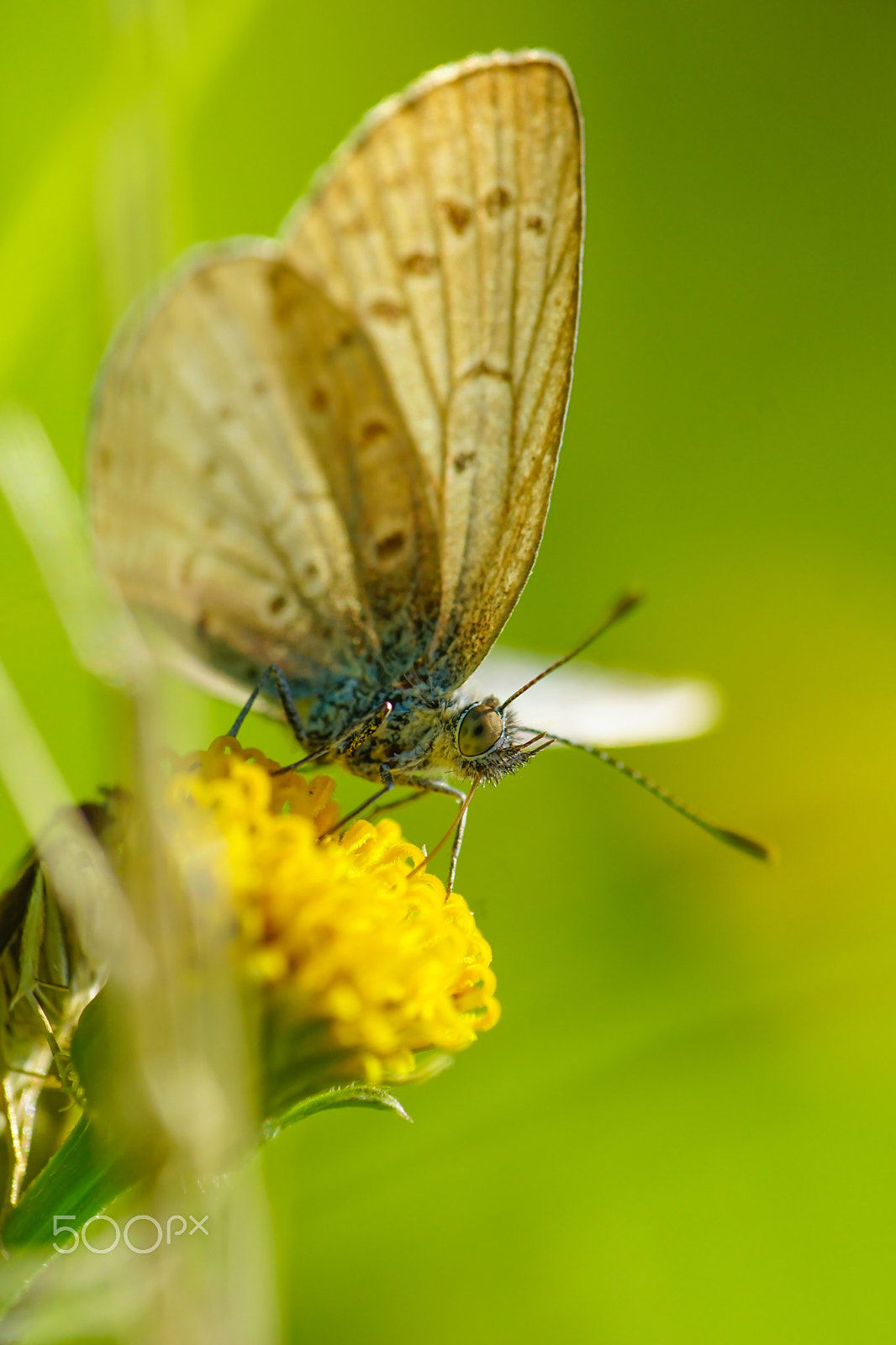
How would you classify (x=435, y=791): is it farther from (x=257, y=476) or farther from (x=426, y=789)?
(x=257, y=476)

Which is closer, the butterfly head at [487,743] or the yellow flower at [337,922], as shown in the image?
the yellow flower at [337,922]

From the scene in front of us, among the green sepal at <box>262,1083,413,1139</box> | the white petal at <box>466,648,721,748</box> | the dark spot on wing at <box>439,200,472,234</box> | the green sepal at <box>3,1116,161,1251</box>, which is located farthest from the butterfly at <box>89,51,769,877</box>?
the green sepal at <box>3,1116,161,1251</box>

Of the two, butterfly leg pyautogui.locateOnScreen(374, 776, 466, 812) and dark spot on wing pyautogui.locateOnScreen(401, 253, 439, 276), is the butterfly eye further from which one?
dark spot on wing pyautogui.locateOnScreen(401, 253, 439, 276)

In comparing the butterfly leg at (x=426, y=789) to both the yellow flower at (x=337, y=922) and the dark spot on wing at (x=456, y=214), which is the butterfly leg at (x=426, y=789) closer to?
the yellow flower at (x=337, y=922)

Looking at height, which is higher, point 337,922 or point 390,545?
point 390,545

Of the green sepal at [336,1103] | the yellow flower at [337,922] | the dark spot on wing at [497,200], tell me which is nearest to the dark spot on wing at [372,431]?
the dark spot on wing at [497,200]

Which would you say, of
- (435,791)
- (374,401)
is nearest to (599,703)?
(435,791)

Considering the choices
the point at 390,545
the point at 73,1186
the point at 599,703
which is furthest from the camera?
the point at 599,703
